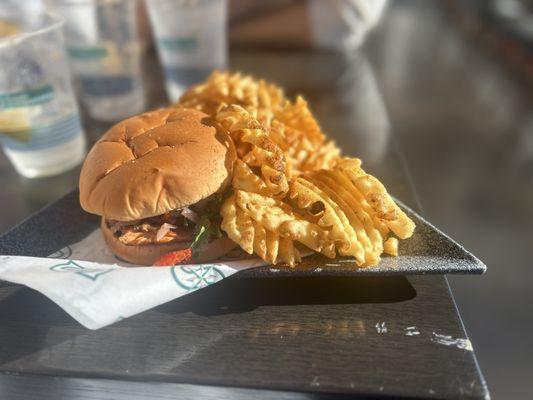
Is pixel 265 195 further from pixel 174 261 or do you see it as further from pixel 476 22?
pixel 476 22

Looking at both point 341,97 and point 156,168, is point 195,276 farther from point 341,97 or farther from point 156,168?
point 341,97

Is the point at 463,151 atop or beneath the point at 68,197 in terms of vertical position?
beneath

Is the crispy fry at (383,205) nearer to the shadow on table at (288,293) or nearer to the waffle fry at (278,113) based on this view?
the shadow on table at (288,293)

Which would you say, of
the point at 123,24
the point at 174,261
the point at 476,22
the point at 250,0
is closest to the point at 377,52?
the point at 250,0

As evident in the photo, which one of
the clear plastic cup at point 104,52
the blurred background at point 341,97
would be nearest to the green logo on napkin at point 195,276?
the blurred background at point 341,97

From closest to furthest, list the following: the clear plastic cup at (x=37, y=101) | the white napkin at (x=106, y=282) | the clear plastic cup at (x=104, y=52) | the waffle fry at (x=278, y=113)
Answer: the white napkin at (x=106, y=282), the waffle fry at (x=278, y=113), the clear plastic cup at (x=37, y=101), the clear plastic cup at (x=104, y=52)

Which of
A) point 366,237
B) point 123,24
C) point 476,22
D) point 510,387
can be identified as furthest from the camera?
point 476,22

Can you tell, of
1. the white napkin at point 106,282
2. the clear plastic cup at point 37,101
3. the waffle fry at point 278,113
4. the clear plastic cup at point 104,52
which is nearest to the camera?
the white napkin at point 106,282
